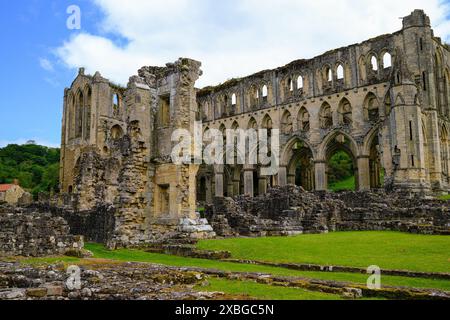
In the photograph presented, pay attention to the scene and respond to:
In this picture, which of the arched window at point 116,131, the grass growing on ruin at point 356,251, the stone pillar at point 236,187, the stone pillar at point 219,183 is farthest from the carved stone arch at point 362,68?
the arched window at point 116,131

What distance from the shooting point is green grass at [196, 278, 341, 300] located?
627cm

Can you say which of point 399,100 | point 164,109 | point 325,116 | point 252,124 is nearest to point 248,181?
point 252,124

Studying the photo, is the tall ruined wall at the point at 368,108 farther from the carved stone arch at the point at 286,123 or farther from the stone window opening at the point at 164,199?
the stone window opening at the point at 164,199

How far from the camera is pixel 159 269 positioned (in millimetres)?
8750

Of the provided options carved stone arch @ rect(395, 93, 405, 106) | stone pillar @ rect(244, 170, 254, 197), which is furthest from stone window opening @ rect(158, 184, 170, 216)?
stone pillar @ rect(244, 170, 254, 197)

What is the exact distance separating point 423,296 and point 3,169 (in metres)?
75.1

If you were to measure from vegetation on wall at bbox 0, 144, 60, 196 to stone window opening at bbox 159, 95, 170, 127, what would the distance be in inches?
1804

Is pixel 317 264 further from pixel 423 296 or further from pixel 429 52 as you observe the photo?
pixel 429 52

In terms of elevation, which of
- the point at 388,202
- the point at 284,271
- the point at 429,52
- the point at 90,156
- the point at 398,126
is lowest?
the point at 284,271

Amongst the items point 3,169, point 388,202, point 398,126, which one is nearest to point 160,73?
point 388,202

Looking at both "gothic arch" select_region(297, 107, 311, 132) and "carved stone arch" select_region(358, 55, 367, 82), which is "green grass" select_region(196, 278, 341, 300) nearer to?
"carved stone arch" select_region(358, 55, 367, 82)

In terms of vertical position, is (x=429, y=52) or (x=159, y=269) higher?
(x=429, y=52)

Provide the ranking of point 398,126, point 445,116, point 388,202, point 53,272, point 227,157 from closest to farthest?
point 53,272 < point 388,202 < point 398,126 < point 445,116 < point 227,157

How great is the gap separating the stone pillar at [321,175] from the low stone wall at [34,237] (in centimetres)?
2797
